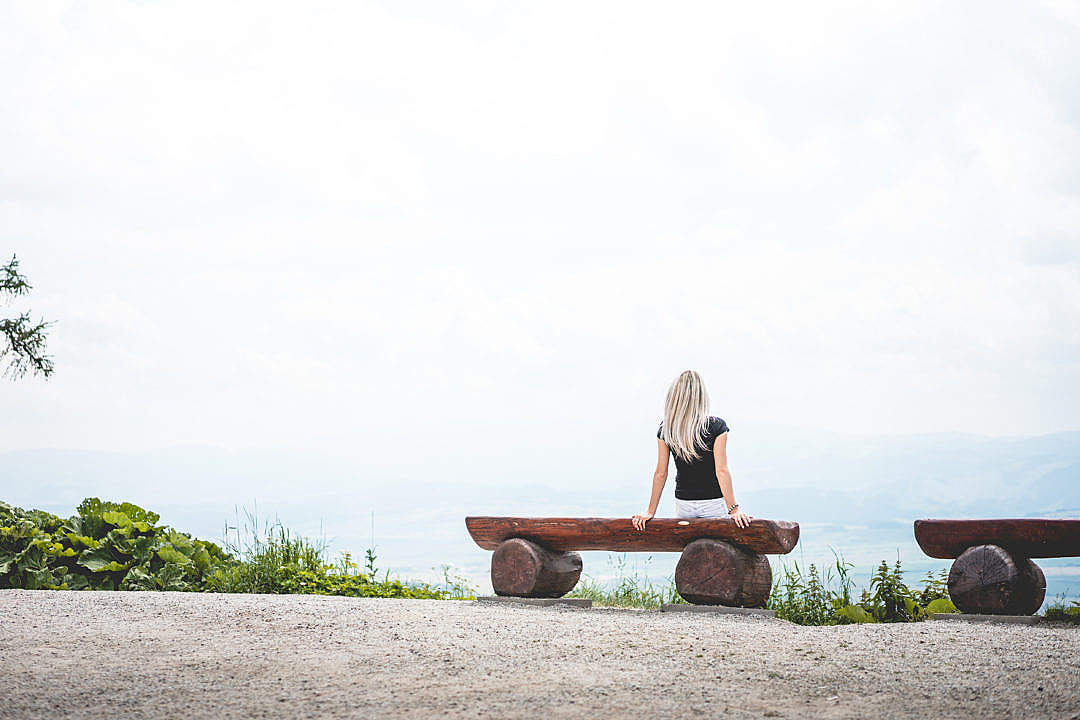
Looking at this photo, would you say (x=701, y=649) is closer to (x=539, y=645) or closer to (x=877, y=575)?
(x=539, y=645)

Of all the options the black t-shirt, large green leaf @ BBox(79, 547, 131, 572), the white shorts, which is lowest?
large green leaf @ BBox(79, 547, 131, 572)

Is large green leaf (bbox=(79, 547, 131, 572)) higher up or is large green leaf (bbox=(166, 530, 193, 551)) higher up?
large green leaf (bbox=(166, 530, 193, 551))

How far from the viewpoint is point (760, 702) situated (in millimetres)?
4379

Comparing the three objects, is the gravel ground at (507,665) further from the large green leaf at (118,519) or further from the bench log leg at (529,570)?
the large green leaf at (118,519)

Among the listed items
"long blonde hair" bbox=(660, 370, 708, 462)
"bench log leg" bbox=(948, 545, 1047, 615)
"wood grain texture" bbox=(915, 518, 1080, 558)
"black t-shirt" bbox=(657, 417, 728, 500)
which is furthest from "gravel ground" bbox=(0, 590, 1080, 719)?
"long blonde hair" bbox=(660, 370, 708, 462)

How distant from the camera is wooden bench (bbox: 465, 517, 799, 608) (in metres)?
7.11

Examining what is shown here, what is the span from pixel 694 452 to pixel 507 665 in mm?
2758

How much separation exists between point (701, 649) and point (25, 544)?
722 cm

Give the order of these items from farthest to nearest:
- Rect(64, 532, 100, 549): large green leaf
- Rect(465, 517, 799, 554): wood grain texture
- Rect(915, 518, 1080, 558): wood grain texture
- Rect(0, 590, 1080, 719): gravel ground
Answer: Rect(64, 532, 100, 549): large green leaf < Rect(465, 517, 799, 554): wood grain texture < Rect(915, 518, 1080, 558): wood grain texture < Rect(0, 590, 1080, 719): gravel ground

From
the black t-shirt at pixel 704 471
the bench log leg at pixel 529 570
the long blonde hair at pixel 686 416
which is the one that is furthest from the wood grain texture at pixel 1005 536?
the bench log leg at pixel 529 570

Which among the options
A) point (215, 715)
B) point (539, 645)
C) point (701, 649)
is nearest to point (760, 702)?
point (701, 649)

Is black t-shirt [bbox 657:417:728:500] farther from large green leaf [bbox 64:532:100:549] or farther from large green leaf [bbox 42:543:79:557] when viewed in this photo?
large green leaf [bbox 42:543:79:557]

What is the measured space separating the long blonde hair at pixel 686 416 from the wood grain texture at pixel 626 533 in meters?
0.55

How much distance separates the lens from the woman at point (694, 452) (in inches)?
289
